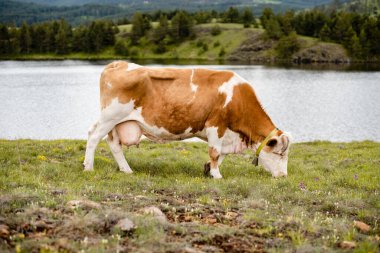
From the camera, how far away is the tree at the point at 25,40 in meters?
169

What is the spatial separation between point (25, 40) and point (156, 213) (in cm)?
17788

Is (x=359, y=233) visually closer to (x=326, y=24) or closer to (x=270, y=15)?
(x=326, y=24)

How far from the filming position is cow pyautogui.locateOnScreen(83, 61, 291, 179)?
475 inches

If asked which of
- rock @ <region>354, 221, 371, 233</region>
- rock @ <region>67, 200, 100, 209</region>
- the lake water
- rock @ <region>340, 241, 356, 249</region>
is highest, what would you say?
rock @ <region>67, 200, 100, 209</region>

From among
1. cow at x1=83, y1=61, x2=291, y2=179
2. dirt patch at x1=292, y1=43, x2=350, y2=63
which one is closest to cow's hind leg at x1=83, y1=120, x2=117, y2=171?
cow at x1=83, y1=61, x2=291, y2=179

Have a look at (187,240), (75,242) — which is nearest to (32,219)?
(75,242)

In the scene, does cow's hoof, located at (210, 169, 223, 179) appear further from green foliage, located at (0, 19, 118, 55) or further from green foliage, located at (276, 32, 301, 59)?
green foliage, located at (0, 19, 118, 55)

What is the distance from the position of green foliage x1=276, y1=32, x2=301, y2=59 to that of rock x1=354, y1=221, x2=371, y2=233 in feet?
484

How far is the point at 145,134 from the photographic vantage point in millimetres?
12492

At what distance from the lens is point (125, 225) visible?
6.73m

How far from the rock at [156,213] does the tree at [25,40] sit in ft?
577

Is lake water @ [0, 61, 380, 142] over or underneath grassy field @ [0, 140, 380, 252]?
underneath

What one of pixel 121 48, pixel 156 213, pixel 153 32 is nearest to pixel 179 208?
pixel 156 213

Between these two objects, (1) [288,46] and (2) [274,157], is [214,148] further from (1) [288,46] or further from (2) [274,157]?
(1) [288,46]
